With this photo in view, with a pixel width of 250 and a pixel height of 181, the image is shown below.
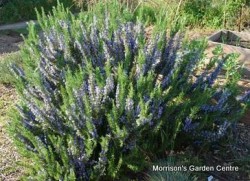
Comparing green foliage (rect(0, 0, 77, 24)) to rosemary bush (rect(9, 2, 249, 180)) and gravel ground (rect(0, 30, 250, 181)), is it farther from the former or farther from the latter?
rosemary bush (rect(9, 2, 249, 180))

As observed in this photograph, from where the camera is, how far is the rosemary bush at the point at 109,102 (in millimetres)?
3281

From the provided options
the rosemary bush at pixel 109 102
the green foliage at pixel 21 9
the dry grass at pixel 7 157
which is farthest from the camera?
the green foliage at pixel 21 9

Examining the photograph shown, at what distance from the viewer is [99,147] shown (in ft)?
11.4

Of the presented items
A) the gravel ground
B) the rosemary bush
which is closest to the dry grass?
the gravel ground

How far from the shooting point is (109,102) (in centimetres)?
340

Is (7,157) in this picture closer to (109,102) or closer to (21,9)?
(109,102)

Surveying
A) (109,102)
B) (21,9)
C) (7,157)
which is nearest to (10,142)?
(7,157)

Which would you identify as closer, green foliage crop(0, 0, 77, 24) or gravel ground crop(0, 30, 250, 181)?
gravel ground crop(0, 30, 250, 181)

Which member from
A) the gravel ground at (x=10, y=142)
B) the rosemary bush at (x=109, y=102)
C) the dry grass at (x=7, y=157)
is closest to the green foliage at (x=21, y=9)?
the gravel ground at (x=10, y=142)

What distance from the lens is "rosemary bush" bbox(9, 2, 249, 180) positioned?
328 cm

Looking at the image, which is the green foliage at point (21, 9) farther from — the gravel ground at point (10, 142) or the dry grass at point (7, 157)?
the dry grass at point (7, 157)

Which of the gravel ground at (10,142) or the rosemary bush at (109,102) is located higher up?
the rosemary bush at (109,102)

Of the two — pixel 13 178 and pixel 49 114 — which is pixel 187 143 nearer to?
pixel 49 114

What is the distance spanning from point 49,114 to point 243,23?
18.0 feet
